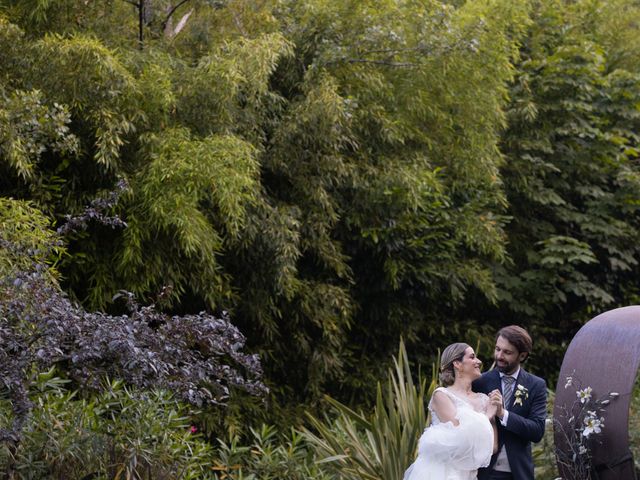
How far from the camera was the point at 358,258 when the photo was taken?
896 cm

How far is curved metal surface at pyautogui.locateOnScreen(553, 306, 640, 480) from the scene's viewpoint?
4.17m

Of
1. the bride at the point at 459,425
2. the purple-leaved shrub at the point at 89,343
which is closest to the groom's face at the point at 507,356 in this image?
the bride at the point at 459,425

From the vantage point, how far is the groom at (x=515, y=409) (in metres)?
3.82

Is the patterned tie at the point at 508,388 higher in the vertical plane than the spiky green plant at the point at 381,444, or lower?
higher

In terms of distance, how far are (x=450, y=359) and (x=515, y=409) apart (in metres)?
0.33

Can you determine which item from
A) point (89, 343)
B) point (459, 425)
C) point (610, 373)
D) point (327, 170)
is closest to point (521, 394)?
point (459, 425)

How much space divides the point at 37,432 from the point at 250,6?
4.15m

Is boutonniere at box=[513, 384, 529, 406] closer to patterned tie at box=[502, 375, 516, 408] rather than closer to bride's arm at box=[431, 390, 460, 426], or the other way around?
patterned tie at box=[502, 375, 516, 408]

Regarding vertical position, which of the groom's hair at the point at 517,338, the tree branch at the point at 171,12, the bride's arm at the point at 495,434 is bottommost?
the bride's arm at the point at 495,434

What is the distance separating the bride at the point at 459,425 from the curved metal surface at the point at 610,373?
0.63 m

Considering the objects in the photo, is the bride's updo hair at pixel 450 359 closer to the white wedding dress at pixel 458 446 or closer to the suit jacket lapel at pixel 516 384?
the white wedding dress at pixel 458 446

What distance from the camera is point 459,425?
3.90m

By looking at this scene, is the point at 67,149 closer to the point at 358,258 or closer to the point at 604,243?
the point at 358,258

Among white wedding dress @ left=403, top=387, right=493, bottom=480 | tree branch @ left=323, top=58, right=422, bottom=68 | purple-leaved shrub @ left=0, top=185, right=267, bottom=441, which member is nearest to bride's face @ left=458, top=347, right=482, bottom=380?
white wedding dress @ left=403, top=387, right=493, bottom=480
